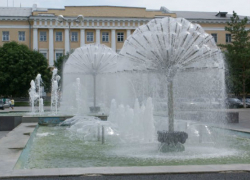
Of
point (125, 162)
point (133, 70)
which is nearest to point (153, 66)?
point (133, 70)

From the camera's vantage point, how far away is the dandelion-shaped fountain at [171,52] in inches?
333

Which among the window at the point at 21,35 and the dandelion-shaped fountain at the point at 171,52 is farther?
the window at the point at 21,35

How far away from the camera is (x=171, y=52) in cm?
845

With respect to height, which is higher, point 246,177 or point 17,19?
point 17,19

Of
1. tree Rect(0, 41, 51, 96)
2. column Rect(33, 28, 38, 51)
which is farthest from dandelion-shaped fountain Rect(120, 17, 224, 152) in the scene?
column Rect(33, 28, 38, 51)

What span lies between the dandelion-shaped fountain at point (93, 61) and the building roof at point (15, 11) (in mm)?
37274

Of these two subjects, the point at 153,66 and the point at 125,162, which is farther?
the point at 153,66

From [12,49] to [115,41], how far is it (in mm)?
16551

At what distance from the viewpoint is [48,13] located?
54406 mm

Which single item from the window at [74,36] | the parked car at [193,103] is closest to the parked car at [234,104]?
the parked car at [193,103]

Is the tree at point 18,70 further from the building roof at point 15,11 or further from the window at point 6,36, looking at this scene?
the building roof at point 15,11

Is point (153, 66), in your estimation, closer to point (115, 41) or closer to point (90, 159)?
point (90, 159)

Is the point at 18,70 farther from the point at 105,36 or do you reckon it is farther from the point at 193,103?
the point at 193,103

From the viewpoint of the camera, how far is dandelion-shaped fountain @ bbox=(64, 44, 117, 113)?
68.8ft
